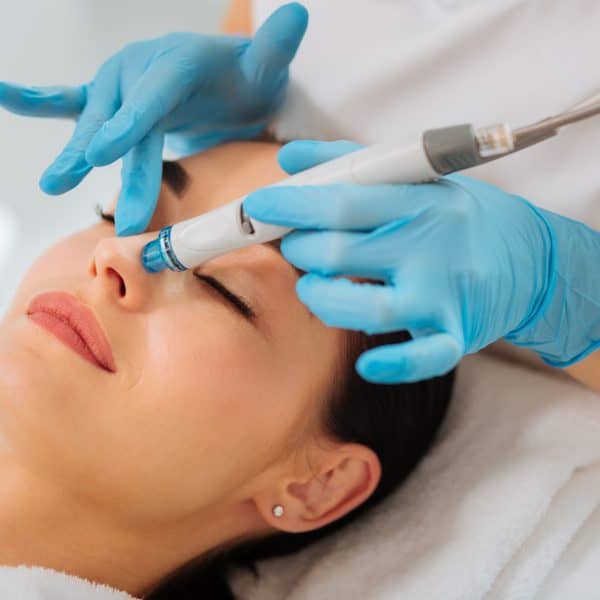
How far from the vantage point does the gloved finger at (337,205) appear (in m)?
0.83

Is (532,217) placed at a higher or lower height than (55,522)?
higher

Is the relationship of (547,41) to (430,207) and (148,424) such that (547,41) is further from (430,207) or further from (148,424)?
(148,424)

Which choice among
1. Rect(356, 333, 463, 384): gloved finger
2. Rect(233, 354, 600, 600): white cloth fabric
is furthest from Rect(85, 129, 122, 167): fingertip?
Rect(233, 354, 600, 600): white cloth fabric

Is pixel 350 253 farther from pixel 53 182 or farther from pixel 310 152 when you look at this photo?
pixel 53 182

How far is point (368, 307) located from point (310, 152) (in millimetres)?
251

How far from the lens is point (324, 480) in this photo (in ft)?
3.76

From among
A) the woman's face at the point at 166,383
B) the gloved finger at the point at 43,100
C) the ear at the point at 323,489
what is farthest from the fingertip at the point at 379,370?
the gloved finger at the point at 43,100

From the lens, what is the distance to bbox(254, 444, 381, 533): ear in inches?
44.4

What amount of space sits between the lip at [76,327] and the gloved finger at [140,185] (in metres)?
0.12

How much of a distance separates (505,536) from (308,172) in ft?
2.12

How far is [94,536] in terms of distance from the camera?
1070 millimetres

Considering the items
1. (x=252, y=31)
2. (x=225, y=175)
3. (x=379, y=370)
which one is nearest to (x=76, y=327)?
(x=225, y=175)

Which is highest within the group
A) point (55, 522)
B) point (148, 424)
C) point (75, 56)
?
point (75, 56)

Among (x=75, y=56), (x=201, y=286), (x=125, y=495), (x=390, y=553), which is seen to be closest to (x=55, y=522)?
(x=125, y=495)
